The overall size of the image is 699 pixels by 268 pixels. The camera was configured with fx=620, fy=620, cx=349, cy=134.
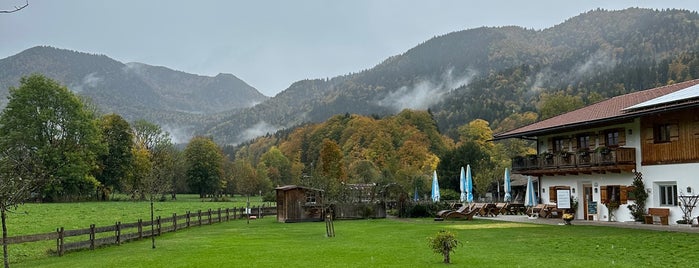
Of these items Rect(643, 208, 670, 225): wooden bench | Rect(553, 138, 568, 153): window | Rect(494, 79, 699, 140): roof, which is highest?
Rect(494, 79, 699, 140): roof

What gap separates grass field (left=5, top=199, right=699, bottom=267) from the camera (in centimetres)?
1427

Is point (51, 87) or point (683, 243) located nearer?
point (683, 243)

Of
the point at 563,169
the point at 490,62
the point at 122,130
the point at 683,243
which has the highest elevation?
the point at 490,62

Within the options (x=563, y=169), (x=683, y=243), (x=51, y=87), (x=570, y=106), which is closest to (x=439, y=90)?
(x=570, y=106)

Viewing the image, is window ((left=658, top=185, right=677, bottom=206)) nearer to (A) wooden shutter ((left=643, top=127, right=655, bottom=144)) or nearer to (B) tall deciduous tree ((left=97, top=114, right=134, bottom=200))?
(A) wooden shutter ((left=643, top=127, right=655, bottom=144))

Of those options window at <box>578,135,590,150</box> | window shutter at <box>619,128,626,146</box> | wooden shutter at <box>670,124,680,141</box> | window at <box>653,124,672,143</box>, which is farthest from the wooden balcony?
wooden shutter at <box>670,124,680,141</box>

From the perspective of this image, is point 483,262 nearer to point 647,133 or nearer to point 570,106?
point 647,133

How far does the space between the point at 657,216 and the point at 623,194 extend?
217 centimetres

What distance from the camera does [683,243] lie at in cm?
1738

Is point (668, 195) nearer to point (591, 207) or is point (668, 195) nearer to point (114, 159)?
point (591, 207)

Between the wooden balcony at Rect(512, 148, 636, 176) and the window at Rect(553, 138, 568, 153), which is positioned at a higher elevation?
the window at Rect(553, 138, 568, 153)

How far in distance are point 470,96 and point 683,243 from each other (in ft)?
407

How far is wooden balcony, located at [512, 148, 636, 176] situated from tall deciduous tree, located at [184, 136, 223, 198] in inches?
2377

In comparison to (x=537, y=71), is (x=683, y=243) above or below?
below
